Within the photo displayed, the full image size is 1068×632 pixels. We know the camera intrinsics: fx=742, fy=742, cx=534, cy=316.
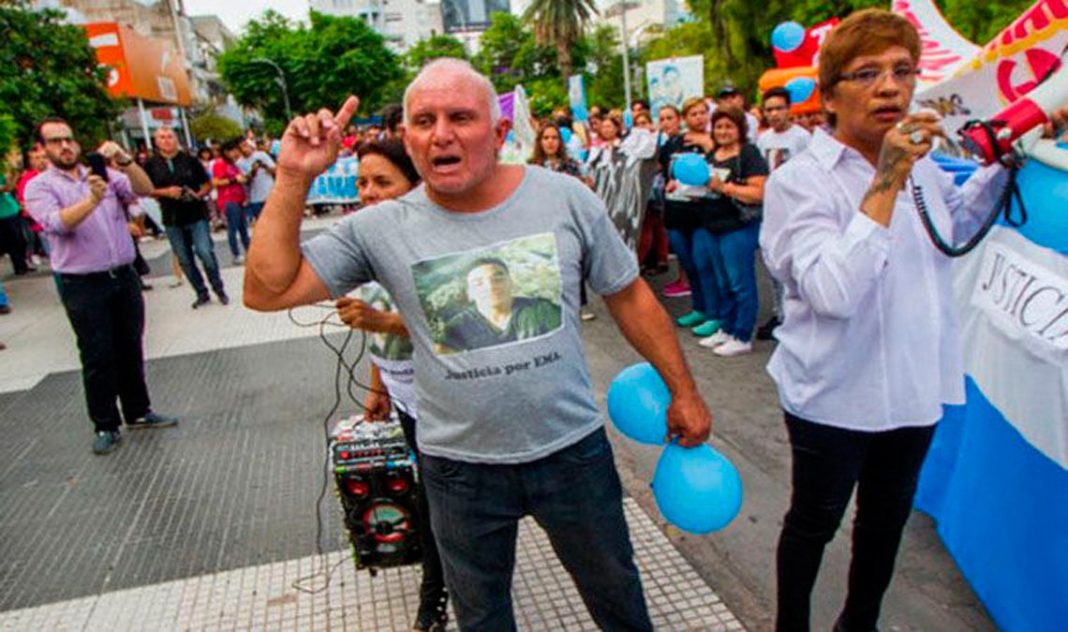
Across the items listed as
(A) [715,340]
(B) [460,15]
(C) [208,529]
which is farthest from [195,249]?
(B) [460,15]

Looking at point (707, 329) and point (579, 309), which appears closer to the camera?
point (579, 309)

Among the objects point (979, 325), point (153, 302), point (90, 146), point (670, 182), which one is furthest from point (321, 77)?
point (979, 325)

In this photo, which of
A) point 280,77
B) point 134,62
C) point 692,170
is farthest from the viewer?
point 280,77

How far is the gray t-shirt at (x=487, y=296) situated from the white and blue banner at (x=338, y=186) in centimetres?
1412

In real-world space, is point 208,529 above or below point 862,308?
below

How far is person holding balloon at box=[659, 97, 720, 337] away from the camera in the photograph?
5504 mm

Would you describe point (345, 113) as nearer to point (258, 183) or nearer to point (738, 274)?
point (738, 274)

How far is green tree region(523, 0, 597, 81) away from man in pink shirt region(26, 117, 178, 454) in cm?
4621

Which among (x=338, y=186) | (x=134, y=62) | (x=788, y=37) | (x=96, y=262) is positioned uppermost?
(x=134, y=62)

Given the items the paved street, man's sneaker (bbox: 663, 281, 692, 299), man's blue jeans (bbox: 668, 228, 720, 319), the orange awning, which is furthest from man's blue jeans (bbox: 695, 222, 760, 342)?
the orange awning

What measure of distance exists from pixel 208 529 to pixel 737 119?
4.14 metres

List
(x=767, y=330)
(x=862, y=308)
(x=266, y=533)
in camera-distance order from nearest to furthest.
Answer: (x=862, y=308)
(x=266, y=533)
(x=767, y=330)

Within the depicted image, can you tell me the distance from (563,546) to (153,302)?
834 cm

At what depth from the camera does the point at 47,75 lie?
1325cm
